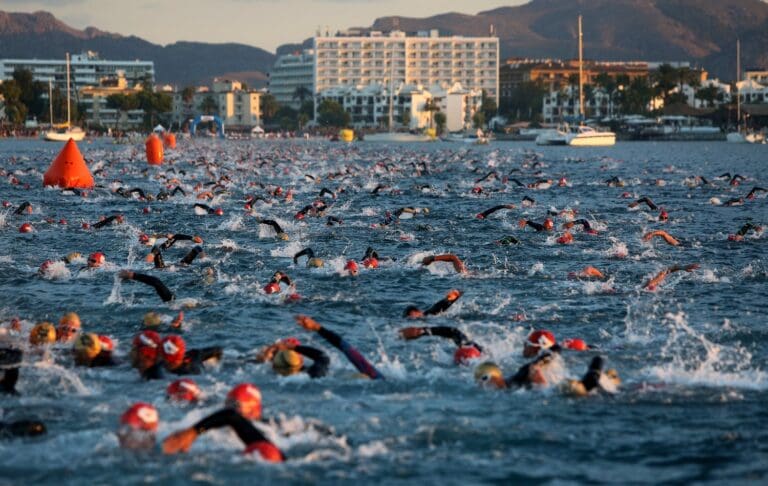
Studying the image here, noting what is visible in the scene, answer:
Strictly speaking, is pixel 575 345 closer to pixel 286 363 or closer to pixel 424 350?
pixel 424 350

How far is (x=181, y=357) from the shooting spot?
542 inches

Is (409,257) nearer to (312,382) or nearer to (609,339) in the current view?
(609,339)

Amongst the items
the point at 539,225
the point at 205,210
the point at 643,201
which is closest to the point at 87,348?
the point at 539,225

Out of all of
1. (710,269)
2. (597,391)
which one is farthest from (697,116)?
(597,391)

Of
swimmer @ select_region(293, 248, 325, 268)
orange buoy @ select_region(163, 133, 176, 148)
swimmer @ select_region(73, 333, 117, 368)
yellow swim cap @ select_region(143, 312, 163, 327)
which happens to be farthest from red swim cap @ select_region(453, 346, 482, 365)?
orange buoy @ select_region(163, 133, 176, 148)

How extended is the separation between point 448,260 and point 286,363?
7029mm

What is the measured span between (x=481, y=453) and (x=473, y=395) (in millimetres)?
1925

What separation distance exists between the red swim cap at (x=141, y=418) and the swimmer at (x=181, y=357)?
8.73ft

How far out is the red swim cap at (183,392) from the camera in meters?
12.1

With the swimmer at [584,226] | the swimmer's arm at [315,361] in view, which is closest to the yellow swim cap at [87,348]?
the swimmer's arm at [315,361]

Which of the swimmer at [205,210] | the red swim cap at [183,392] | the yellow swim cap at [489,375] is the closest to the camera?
the red swim cap at [183,392]

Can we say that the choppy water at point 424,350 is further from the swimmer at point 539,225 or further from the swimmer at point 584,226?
the swimmer at point 584,226

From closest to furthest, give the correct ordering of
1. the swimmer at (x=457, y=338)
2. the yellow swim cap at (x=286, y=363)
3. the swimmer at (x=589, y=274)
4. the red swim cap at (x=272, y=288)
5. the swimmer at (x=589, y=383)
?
the swimmer at (x=589, y=383), the yellow swim cap at (x=286, y=363), the swimmer at (x=457, y=338), the red swim cap at (x=272, y=288), the swimmer at (x=589, y=274)

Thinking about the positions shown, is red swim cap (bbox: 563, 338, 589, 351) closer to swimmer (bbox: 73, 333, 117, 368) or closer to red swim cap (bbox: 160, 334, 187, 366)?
red swim cap (bbox: 160, 334, 187, 366)
